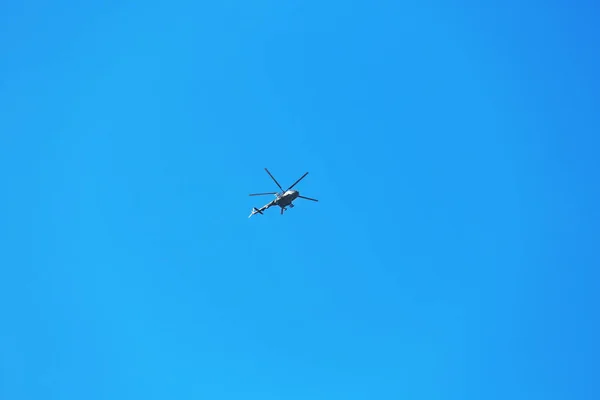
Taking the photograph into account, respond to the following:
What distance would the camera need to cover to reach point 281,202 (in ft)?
210

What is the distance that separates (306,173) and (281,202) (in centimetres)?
542

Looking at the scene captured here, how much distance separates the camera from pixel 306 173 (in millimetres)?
61406

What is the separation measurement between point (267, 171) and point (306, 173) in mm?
5096

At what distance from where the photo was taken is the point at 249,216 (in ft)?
225

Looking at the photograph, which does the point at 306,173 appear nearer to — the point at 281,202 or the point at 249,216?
the point at 281,202

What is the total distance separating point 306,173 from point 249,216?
11.7 m

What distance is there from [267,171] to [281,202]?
14.2 feet

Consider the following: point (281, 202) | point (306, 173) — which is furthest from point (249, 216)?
point (306, 173)

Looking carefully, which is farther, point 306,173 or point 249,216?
point 249,216

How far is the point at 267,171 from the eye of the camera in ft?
207

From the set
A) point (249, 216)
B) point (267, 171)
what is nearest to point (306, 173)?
point (267, 171)

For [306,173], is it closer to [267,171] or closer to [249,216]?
[267,171]

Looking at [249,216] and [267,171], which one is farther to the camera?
[249,216]
